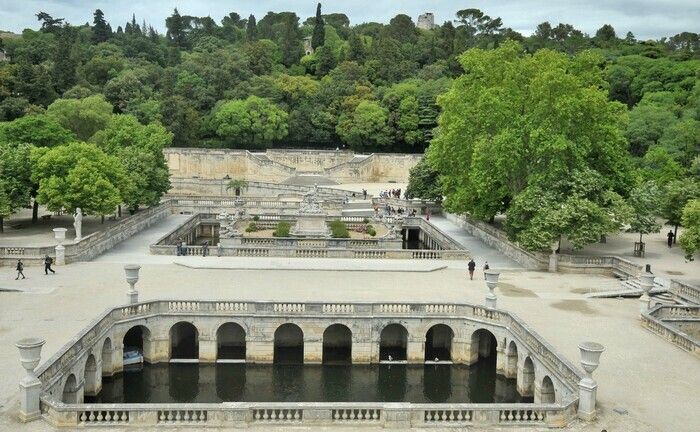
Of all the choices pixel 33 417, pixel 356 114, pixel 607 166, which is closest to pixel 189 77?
pixel 356 114

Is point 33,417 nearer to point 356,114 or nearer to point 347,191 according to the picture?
point 347,191

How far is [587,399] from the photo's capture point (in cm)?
1911

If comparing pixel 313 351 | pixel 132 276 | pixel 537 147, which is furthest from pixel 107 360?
pixel 537 147

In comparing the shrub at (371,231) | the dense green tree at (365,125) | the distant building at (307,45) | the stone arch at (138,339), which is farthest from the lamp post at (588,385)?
the distant building at (307,45)

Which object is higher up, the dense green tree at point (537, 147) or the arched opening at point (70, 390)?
the dense green tree at point (537, 147)

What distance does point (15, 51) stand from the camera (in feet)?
364

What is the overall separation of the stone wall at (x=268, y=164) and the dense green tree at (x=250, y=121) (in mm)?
4204

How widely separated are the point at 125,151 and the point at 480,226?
29.4 meters

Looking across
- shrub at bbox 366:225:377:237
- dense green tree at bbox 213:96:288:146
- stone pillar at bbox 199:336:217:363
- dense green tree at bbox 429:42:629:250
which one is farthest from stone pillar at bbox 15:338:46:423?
dense green tree at bbox 213:96:288:146

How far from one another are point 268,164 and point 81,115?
23.3 metres

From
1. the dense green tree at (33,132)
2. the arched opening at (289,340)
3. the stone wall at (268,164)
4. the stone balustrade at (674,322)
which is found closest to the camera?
the stone balustrade at (674,322)

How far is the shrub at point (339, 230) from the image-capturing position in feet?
160

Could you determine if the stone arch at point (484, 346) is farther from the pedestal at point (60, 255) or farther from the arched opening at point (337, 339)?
the pedestal at point (60, 255)

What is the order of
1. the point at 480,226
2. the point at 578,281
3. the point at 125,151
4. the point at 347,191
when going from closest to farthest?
the point at 578,281 → the point at 480,226 → the point at 125,151 → the point at 347,191
